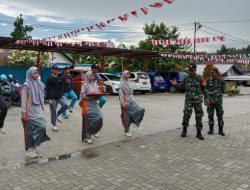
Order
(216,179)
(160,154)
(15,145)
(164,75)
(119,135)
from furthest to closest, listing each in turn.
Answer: (164,75)
(119,135)
(15,145)
(160,154)
(216,179)

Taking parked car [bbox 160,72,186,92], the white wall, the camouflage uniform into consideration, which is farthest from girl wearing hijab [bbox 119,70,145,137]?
the white wall

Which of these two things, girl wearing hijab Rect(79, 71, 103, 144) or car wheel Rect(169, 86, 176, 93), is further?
car wheel Rect(169, 86, 176, 93)

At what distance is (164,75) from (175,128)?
628 inches

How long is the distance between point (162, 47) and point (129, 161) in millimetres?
23560

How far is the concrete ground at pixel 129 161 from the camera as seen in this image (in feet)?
15.3

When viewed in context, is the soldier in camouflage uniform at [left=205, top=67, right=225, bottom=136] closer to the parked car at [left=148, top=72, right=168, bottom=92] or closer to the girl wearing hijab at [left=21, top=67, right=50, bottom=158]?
the girl wearing hijab at [left=21, top=67, right=50, bottom=158]

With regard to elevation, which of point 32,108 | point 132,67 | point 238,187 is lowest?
point 238,187

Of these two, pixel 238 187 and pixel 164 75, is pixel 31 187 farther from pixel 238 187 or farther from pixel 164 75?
pixel 164 75

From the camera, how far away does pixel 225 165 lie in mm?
5555

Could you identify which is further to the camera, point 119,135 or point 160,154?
point 119,135

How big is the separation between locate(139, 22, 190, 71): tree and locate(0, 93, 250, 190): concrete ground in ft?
62.9

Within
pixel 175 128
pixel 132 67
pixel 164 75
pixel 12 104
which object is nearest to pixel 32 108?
pixel 175 128

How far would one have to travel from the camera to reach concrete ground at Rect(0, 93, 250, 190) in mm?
4664

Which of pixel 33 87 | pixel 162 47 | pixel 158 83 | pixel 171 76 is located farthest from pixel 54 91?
pixel 162 47
